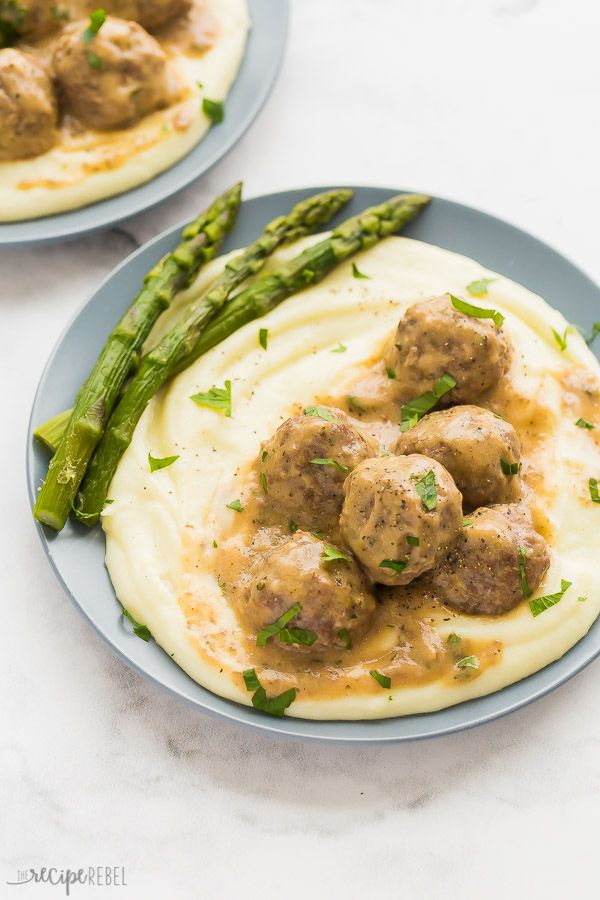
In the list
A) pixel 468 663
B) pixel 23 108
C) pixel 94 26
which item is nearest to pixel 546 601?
pixel 468 663

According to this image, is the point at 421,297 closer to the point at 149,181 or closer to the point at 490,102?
the point at 149,181

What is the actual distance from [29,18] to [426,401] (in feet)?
17.9

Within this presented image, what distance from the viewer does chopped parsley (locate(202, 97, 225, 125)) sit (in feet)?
27.0

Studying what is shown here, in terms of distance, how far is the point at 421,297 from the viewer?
723 cm

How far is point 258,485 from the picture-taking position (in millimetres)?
6500

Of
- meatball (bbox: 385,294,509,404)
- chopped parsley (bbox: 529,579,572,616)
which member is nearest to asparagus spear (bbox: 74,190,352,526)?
meatball (bbox: 385,294,509,404)

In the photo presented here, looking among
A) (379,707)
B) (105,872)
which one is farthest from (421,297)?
(105,872)

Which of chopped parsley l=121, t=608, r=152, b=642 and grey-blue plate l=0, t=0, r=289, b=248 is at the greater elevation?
grey-blue plate l=0, t=0, r=289, b=248

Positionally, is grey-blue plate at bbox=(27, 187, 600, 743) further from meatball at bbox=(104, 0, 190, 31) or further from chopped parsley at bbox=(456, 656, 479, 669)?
meatball at bbox=(104, 0, 190, 31)

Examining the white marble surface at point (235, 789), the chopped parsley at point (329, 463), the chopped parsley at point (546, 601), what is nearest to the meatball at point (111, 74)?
the white marble surface at point (235, 789)

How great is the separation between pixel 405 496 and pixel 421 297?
2.40 meters

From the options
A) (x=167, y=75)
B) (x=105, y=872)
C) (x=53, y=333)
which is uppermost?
(x=167, y=75)

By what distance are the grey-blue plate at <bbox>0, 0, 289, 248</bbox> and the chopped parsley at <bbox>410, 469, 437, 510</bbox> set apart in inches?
154

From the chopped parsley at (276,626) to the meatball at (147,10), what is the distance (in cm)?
613
